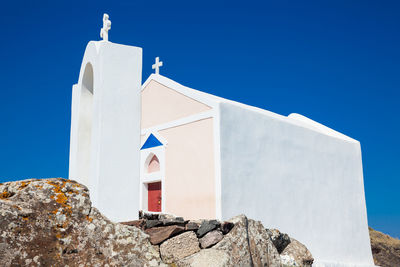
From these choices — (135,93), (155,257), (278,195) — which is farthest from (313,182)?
(155,257)

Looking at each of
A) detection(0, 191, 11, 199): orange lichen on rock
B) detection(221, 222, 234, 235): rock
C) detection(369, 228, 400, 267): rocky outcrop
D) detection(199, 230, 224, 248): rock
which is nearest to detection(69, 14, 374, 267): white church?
detection(199, 230, 224, 248): rock

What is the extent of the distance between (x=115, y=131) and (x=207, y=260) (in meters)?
3.18

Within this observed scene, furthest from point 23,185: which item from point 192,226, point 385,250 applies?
point 385,250

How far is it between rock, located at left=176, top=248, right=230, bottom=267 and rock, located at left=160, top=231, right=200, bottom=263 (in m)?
0.22

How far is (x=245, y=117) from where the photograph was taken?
12.6 m

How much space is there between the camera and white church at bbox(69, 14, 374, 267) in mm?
7867

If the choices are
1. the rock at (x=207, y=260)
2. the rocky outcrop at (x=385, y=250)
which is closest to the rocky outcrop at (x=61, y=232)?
the rock at (x=207, y=260)

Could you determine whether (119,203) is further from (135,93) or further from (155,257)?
(155,257)

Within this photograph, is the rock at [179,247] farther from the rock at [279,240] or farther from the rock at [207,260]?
the rock at [279,240]

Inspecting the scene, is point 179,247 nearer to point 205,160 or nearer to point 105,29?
point 105,29

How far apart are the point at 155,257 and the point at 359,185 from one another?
15.7 metres

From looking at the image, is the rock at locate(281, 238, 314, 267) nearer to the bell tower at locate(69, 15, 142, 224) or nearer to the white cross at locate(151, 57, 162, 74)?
the bell tower at locate(69, 15, 142, 224)

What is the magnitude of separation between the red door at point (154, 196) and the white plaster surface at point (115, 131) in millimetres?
6176

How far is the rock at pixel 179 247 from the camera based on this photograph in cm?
620
